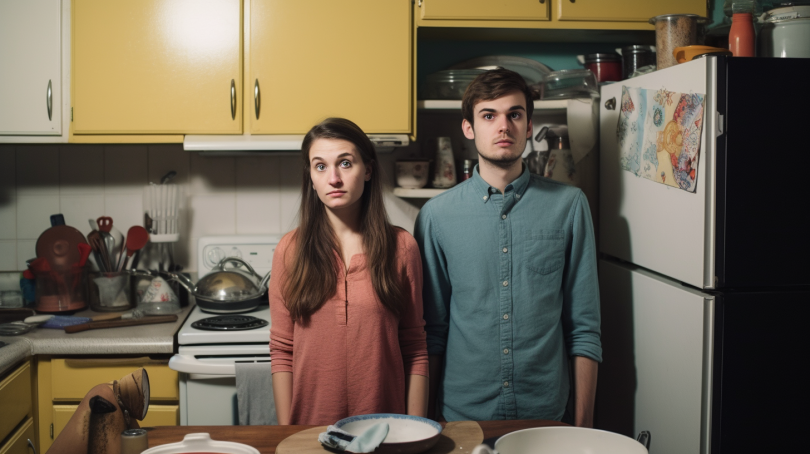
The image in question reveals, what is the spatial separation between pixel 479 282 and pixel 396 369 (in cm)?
30

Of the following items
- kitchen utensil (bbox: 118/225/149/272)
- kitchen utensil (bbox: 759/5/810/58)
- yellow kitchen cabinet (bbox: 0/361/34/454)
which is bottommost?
yellow kitchen cabinet (bbox: 0/361/34/454)

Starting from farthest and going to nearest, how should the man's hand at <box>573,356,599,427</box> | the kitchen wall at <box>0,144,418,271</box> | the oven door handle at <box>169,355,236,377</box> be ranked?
1. the kitchen wall at <box>0,144,418,271</box>
2. the oven door handle at <box>169,355,236,377</box>
3. the man's hand at <box>573,356,599,427</box>

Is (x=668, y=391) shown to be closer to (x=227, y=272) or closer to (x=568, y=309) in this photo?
(x=568, y=309)

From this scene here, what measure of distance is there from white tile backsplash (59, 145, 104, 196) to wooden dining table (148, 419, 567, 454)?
1.57 meters

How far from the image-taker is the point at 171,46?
2010 millimetres

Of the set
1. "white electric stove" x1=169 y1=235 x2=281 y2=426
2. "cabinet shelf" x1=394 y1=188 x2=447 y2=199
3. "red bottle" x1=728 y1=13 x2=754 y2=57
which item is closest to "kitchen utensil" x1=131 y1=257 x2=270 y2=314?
"white electric stove" x1=169 y1=235 x2=281 y2=426

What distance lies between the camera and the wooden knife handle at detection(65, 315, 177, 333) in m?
1.87

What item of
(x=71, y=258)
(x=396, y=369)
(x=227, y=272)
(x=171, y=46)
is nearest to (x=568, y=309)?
(x=396, y=369)

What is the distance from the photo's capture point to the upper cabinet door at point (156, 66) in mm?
1995

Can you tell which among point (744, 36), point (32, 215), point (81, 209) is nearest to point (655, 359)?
point (744, 36)

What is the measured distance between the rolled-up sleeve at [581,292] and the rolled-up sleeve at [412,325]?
0.40 meters

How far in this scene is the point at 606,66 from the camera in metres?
2.19

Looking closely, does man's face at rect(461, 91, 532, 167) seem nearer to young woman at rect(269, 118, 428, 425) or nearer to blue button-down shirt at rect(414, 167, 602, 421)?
blue button-down shirt at rect(414, 167, 602, 421)

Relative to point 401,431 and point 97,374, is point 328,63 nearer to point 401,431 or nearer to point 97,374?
point 97,374
